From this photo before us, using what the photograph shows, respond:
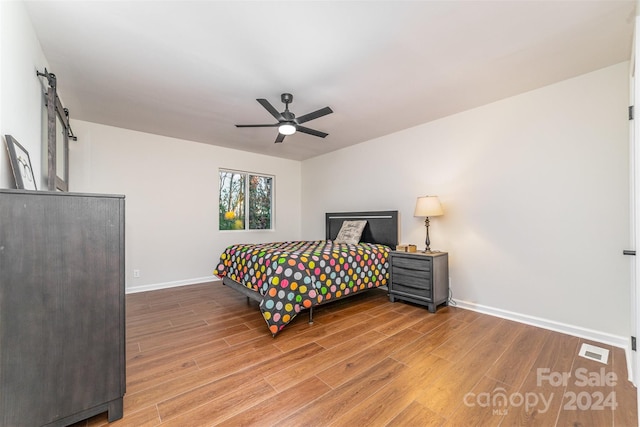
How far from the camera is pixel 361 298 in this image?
3.82 m

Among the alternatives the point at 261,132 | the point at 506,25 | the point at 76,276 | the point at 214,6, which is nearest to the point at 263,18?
the point at 214,6

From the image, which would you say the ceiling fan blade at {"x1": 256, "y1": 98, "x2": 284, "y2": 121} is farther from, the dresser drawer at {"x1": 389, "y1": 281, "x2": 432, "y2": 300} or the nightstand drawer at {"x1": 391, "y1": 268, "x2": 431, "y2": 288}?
the dresser drawer at {"x1": 389, "y1": 281, "x2": 432, "y2": 300}

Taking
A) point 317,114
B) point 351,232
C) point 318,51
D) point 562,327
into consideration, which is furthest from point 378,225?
point 318,51

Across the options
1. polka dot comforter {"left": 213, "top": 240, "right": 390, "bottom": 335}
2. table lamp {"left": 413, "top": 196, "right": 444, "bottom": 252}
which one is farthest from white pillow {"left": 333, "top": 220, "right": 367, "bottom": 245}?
table lamp {"left": 413, "top": 196, "right": 444, "bottom": 252}

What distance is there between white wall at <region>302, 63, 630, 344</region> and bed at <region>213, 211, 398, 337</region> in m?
0.59

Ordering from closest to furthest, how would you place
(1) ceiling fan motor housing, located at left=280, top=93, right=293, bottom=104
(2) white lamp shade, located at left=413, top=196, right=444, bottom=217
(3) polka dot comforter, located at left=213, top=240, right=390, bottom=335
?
1. (3) polka dot comforter, located at left=213, top=240, right=390, bottom=335
2. (1) ceiling fan motor housing, located at left=280, top=93, right=293, bottom=104
3. (2) white lamp shade, located at left=413, top=196, right=444, bottom=217

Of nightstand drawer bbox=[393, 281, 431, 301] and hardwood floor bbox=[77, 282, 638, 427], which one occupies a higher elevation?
nightstand drawer bbox=[393, 281, 431, 301]

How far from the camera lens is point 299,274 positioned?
2.70 metres

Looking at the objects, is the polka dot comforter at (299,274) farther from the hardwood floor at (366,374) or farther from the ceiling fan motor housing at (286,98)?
the ceiling fan motor housing at (286,98)

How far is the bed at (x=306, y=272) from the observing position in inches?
102

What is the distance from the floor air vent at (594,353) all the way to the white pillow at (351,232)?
8.87 ft

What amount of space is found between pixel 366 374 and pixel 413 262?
1.79 metres

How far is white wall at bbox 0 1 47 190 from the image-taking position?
4.86 feet

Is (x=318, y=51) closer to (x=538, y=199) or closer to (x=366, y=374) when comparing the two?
(x=366, y=374)
